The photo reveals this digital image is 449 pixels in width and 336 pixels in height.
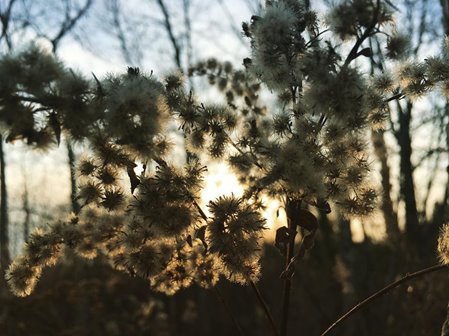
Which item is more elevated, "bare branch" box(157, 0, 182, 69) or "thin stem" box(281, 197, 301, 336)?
"bare branch" box(157, 0, 182, 69)

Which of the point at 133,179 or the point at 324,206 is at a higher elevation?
the point at 133,179

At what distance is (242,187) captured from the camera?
241cm

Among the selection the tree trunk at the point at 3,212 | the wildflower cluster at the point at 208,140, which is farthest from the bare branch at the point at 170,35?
the wildflower cluster at the point at 208,140

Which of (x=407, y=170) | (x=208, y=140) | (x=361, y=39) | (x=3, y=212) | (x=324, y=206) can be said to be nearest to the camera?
(x=361, y=39)

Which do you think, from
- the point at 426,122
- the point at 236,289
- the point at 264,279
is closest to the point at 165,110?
the point at 426,122

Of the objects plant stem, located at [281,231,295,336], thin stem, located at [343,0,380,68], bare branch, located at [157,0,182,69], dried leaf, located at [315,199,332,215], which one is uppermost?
bare branch, located at [157,0,182,69]

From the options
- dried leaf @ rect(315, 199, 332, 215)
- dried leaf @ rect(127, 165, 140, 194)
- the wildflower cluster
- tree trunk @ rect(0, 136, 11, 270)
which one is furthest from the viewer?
tree trunk @ rect(0, 136, 11, 270)

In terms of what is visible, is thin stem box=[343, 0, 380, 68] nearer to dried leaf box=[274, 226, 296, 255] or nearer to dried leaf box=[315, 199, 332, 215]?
dried leaf box=[315, 199, 332, 215]

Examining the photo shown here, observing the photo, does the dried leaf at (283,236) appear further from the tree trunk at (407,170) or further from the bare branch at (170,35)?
the bare branch at (170,35)

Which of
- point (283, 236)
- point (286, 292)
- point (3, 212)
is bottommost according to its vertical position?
point (286, 292)

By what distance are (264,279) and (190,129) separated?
11.6m

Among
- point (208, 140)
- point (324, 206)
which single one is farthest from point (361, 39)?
point (208, 140)

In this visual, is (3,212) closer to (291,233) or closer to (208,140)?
(208,140)

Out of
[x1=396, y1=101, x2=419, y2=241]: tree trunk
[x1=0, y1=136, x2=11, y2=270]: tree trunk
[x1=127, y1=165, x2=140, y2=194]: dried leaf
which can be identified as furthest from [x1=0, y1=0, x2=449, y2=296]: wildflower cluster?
[x1=0, y1=136, x2=11, y2=270]: tree trunk
